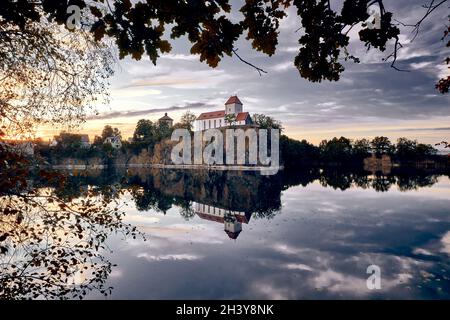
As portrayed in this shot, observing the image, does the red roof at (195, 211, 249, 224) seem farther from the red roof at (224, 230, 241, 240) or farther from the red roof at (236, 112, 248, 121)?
the red roof at (236, 112, 248, 121)

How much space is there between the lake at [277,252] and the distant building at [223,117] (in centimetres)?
9425

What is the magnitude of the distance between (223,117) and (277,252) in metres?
124

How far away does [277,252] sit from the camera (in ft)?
63.2

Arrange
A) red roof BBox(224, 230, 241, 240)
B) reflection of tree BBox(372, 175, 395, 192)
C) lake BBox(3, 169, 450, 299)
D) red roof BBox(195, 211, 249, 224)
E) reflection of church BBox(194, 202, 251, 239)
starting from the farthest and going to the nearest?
reflection of tree BBox(372, 175, 395, 192) → red roof BBox(195, 211, 249, 224) → reflection of church BBox(194, 202, 251, 239) → red roof BBox(224, 230, 241, 240) → lake BBox(3, 169, 450, 299)

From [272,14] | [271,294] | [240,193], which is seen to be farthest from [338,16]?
[240,193]

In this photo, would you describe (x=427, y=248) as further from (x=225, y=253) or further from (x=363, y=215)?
(x=225, y=253)

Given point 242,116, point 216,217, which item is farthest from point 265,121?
point 216,217

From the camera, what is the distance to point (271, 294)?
13242 mm

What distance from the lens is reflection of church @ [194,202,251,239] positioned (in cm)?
2487

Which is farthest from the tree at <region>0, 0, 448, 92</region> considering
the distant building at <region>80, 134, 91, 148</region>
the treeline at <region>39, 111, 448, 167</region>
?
the distant building at <region>80, 134, 91, 148</region>

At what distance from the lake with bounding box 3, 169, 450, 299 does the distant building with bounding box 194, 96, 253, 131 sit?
3711 inches

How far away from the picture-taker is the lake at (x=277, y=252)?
13.4 meters

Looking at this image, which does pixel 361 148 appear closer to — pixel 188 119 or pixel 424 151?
pixel 424 151

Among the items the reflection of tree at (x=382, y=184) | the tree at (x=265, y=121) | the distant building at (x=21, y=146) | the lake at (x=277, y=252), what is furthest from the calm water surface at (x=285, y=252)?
the tree at (x=265, y=121)
